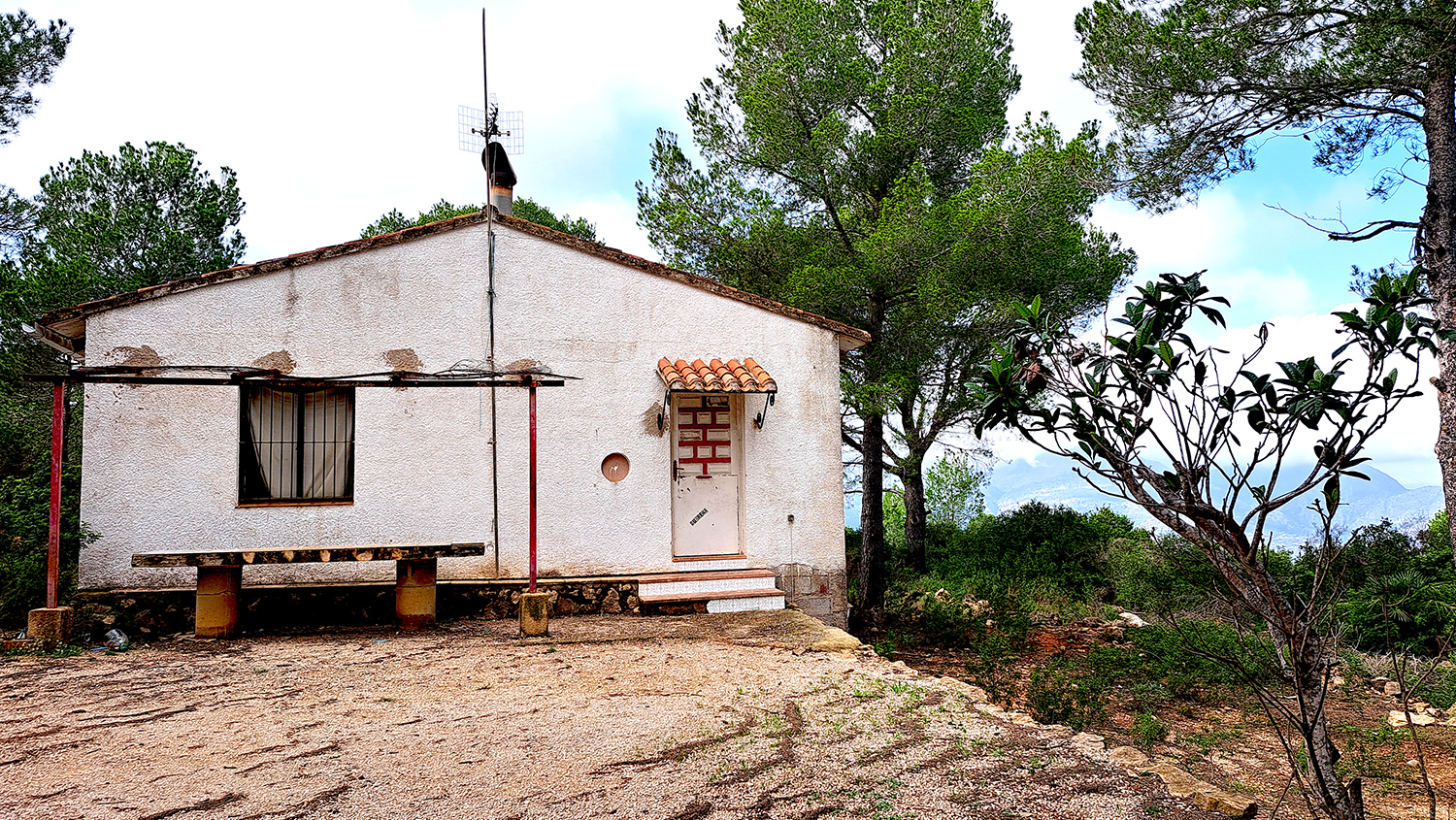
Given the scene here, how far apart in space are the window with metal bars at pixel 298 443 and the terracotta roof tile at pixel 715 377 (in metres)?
3.22

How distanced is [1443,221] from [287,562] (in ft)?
38.1

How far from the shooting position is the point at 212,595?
7.52 metres

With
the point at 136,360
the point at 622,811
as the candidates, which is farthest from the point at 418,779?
the point at 136,360

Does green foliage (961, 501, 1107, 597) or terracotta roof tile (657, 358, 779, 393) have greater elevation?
terracotta roof tile (657, 358, 779, 393)

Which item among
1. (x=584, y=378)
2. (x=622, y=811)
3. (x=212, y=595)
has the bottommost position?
(x=622, y=811)

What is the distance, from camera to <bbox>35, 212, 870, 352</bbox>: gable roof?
8109 mm

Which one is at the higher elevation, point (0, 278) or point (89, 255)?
point (89, 255)

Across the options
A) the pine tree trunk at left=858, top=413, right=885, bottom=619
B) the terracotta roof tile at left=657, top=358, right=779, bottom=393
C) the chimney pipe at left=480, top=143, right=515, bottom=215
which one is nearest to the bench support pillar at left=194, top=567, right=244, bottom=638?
the terracotta roof tile at left=657, top=358, right=779, bottom=393

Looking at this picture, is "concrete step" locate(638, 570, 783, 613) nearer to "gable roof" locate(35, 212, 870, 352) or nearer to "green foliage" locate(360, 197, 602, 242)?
"gable roof" locate(35, 212, 870, 352)

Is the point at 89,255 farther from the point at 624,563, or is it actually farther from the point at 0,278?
the point at 624,563

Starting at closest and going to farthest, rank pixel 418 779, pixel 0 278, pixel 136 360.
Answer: pixel 418 779
pixel 136 360
pixel 0 278

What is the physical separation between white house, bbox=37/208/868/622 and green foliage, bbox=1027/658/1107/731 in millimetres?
2610

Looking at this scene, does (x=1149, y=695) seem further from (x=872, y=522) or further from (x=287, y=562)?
(x=287, y=562)

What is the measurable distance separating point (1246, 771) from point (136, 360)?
993 centimetres
